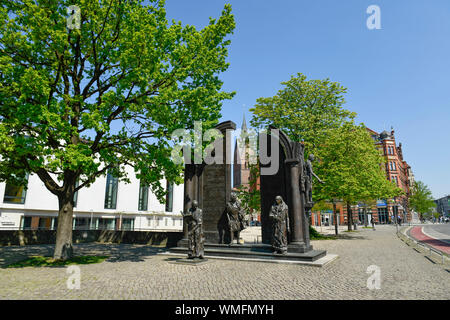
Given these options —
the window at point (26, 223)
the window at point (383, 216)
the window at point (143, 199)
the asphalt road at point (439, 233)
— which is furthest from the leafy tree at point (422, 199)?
the window at point (26, 223)

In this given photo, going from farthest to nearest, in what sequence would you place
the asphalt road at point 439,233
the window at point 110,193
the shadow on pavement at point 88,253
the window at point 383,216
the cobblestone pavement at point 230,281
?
1. the window at point 383,216
2. the window at point 110,193
3. the asphalt road at point 439,233
4. the shadow on pavement at point 88,253
5. the cobblestone pavement at point 230,281

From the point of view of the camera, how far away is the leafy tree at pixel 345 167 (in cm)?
2270

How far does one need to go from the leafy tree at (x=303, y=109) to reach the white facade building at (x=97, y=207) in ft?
45.8

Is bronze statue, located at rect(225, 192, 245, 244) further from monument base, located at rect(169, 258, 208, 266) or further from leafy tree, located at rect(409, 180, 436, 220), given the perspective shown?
leafy tree, located at rect(409, 180, 436, 220)

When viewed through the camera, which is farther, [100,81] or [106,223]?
[106,223]

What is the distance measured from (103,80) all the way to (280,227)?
10836mm

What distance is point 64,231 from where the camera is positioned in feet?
40.5

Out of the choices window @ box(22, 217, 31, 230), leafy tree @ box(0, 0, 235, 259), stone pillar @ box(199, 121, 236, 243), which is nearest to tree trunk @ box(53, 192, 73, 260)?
leafy tree @ box(0, 0, 235, 259)

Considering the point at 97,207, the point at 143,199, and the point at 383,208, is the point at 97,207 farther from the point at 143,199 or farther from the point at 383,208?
the point at 383,208

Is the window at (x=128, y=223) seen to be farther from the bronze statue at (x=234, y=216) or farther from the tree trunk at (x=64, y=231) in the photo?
the bronze statue at (x=234, y=216)

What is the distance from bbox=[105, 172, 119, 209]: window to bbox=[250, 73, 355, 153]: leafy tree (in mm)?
24423

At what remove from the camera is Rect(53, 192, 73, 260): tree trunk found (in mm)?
12188

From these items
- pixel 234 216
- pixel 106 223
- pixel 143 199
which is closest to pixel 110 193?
pixel 106 223

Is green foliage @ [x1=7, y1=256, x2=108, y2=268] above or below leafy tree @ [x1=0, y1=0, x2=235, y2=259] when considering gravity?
below
